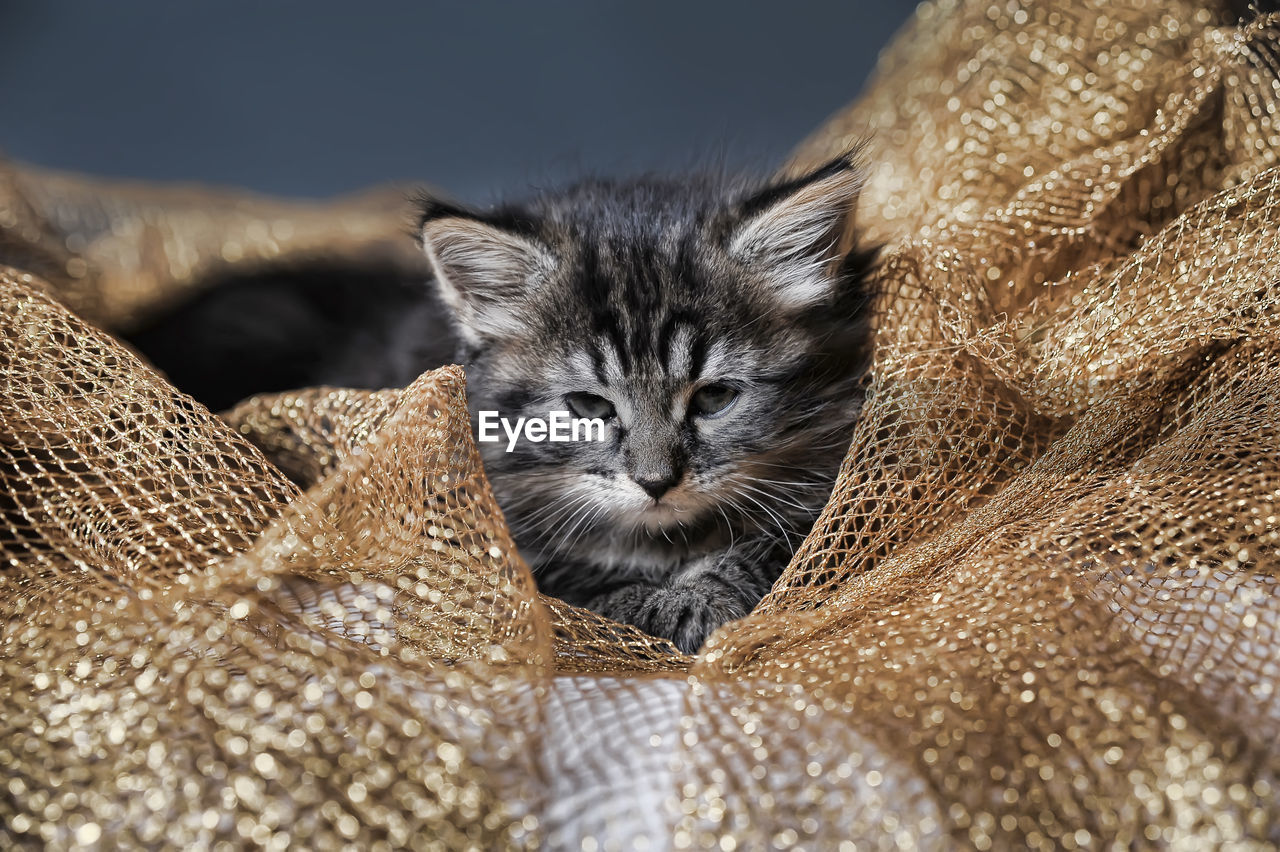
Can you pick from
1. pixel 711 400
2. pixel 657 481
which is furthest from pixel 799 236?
pixel 657 481

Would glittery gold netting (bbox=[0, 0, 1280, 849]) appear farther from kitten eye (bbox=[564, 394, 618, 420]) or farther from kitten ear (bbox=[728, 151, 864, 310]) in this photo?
kitten eye (bbox=[564, 394, 618, 420])

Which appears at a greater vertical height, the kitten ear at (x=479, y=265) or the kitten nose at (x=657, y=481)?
the kitten ear at (x=479, y=265)

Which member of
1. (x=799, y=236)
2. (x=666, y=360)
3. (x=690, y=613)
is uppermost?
(x=799, y=236)

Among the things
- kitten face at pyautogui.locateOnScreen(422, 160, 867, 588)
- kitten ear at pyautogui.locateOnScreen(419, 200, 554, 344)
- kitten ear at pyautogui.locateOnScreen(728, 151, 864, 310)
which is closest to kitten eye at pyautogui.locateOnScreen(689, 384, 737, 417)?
kitten face at pyautogui.locateOnScreen(422, 160, 867, 588)

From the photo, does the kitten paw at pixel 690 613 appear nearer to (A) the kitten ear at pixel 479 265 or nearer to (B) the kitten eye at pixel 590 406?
(B) the kitten eye at pixel 590 406

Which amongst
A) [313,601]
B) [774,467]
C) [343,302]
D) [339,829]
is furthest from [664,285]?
[343,302]

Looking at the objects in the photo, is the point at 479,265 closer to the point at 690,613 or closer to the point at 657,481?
the point at 657,481

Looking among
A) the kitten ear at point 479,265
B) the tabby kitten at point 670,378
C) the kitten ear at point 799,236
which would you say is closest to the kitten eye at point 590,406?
the tabby kitten at point 670,378

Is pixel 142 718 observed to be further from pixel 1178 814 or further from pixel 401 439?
pixel 1178 814
